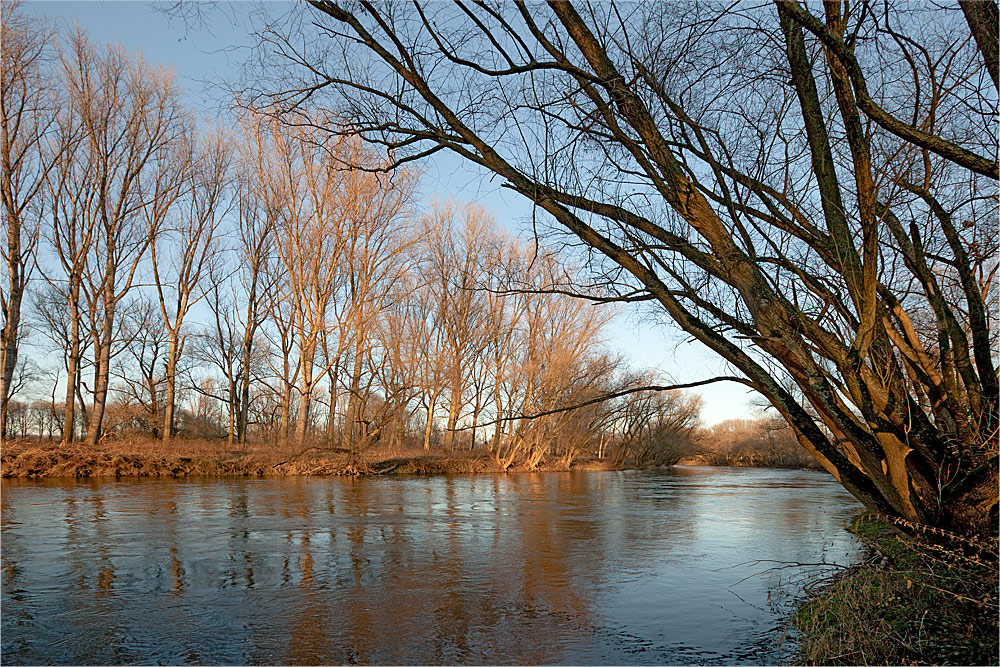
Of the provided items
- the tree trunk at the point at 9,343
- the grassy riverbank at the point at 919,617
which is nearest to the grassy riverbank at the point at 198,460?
the tree trunk at the point at 9,343

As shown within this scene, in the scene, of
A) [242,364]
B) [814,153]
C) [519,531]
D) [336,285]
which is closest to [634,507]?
[519,531]

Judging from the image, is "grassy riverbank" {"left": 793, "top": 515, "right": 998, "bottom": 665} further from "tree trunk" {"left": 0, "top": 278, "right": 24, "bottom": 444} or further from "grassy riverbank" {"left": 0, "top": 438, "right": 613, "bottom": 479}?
"grassy riverbank" {"left": 0, "top": 438, "right": 613, "bottom": 479}

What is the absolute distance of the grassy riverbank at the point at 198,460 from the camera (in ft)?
64.7

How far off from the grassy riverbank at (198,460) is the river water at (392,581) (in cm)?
493

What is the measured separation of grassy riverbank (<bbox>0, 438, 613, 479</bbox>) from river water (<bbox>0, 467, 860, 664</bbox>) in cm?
493

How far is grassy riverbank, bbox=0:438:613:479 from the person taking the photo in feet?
64.7

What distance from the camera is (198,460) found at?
22312 mm

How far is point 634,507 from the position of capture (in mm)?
16422

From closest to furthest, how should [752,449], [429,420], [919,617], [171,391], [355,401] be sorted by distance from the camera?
[919,617] → [171,391] → [355,401] → [429,420] → [752,449]

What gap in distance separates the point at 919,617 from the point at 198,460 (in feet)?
68.6

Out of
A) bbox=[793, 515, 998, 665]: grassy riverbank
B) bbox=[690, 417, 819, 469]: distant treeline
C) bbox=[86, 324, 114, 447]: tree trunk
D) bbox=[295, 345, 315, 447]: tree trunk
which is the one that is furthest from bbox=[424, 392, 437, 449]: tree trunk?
bbox=[793, 515, 998, 665]: grassy riverbank

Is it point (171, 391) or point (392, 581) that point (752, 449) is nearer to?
point (171, 391)

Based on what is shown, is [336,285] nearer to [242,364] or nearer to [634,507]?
[242,364]

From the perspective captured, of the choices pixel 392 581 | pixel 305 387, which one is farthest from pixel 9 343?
pixel 392 581
